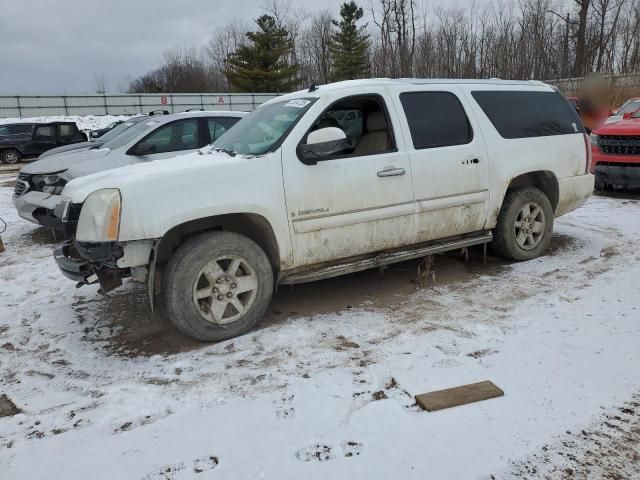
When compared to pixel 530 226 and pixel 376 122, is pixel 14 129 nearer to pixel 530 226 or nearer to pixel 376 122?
pixel 376 122

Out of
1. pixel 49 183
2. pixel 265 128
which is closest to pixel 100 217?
pixel 265 128

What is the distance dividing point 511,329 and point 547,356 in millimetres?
448

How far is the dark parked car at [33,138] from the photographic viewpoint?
19.5m

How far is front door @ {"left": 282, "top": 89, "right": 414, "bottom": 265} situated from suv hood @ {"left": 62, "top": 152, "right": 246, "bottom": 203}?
1.84 ft

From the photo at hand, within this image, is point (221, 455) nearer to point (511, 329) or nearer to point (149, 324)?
point (149, 324)

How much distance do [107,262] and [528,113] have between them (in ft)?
14.3

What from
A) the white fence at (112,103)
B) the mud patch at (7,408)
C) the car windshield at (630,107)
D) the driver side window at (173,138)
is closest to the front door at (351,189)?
the mud patch at (7,408)

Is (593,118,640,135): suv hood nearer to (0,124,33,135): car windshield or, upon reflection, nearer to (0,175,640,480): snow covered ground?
(0,175,640,480): snow covered ground

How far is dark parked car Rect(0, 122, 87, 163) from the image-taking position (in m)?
19.5

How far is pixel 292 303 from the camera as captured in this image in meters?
4.44

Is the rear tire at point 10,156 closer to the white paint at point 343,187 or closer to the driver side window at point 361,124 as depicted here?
the white paint at point 343,187

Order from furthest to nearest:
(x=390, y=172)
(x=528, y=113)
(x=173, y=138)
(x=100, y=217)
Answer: (x=173, y=138)
(x=528, y=113)
(x=390, y=172)
(x=100, y=217)

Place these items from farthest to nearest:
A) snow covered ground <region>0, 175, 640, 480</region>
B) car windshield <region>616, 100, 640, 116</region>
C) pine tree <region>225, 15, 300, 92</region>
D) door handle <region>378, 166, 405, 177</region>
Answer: pine tree <region>225, 15, 300, 92</region> < car windshield <region>616, 100, 640, 116</region> < door handle <region>378, 166, 405, 177</region> < snow covered ground <region>0, 175, 640, 480</region>

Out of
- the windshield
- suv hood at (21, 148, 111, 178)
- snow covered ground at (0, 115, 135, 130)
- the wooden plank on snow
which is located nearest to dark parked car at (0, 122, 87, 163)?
suv hood at (21, 148, 111, 178)
